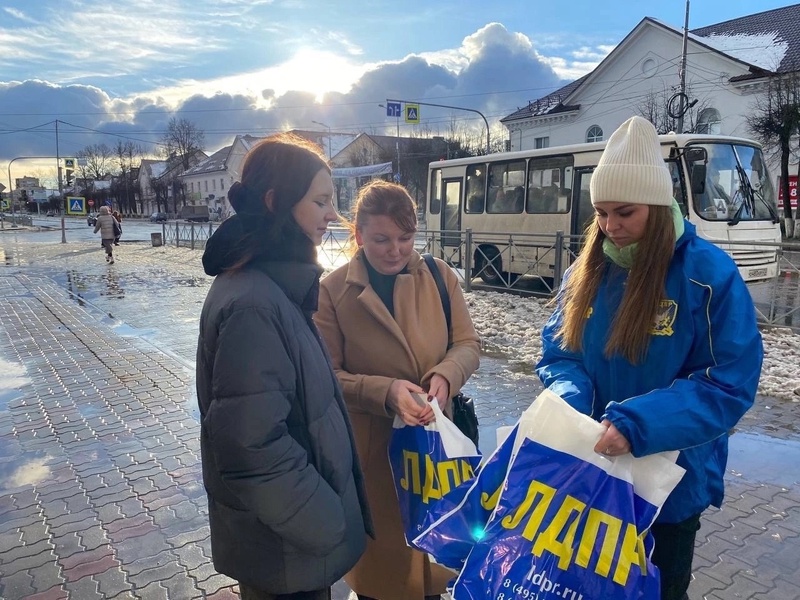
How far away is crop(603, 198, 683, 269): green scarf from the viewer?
1638mm

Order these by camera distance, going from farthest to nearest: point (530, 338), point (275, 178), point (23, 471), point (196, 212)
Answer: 1. point (196, 212)
2. point (530, 338)
3. point (23, 471)
4. point (275, 178)

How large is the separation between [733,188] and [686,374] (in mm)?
9553

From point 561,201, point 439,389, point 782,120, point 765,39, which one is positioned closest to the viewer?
point 439,389

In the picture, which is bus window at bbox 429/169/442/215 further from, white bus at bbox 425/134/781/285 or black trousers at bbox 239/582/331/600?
black trousers at bbox 239/582/331/600

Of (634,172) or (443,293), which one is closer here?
(634,172)

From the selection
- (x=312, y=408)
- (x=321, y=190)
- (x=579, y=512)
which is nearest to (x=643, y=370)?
(x=579, y=512)

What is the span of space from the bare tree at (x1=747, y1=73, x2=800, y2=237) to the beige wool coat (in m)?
24.0

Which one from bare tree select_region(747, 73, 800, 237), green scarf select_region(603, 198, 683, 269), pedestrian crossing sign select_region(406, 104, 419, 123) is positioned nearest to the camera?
green scarf select_region(603, 198, 683, 269)

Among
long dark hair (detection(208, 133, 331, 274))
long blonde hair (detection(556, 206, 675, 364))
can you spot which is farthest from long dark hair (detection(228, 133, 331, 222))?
long blonde hair (detection(556, 206, 675, 364))

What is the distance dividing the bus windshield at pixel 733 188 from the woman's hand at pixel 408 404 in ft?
29.1

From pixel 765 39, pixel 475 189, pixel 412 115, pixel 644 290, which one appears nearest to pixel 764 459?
pixel 644 290

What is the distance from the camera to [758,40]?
26.1 m

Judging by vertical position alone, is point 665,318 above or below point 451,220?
below

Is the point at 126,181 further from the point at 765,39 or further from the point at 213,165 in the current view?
the point at 765,39
